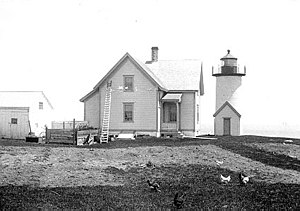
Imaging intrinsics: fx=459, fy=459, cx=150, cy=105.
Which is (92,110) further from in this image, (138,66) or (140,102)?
(138,66)

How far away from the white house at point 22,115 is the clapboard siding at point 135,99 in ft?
23.8

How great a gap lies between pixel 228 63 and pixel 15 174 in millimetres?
28148

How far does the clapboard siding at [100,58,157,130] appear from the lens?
114ft

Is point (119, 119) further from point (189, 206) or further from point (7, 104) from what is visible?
point (189, 206)

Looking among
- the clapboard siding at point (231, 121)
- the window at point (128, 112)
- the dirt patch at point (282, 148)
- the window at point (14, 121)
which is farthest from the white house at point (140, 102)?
the dirt patch at point (282, 148)

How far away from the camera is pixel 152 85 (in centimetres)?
3481

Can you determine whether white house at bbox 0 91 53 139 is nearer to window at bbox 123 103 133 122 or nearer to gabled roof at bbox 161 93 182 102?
window at bbox 123 103 133 122

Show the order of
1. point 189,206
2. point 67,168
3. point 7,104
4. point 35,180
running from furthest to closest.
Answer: point 7,104 < point 67,168 < point 35,180 < point 189,206

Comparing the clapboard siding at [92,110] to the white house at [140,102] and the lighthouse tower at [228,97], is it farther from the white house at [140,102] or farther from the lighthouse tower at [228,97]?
the lighthouse tower at [228,97]

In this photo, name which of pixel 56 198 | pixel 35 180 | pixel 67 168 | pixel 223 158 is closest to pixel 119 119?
pixel 223 158

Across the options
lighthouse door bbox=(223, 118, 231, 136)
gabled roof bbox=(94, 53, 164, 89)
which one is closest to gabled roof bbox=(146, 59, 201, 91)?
gabled roof bbox=(94, 53, 164, 89)

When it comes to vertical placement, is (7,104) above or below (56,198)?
above

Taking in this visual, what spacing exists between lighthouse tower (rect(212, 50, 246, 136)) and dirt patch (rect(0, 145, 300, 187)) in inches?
576

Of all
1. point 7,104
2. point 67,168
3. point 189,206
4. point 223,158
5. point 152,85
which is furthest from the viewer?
point 7,104
